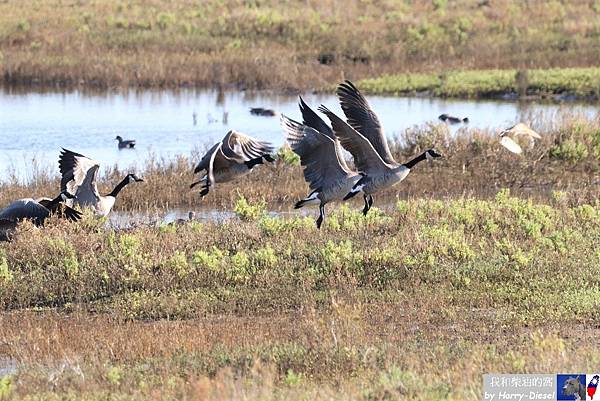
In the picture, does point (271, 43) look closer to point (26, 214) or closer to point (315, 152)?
point (315, 152)

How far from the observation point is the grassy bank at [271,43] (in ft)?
111

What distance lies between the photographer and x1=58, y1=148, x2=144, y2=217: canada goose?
1426 centimetres

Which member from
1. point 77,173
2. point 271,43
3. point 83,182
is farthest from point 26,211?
point 271,43

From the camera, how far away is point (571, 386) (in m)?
7.20

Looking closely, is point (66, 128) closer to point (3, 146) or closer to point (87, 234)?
point (3, 146)

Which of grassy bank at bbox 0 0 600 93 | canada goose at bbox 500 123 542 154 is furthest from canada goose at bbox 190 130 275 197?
grassy bank at bbox 0 0 600 93

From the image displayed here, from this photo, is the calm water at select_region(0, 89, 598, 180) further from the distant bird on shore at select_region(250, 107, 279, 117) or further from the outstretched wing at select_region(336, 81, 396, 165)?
the outstretched wing at select_region(336, 81, 396, 165)

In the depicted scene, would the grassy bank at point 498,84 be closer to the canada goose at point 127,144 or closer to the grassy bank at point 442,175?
the grassy bank at point 442,175

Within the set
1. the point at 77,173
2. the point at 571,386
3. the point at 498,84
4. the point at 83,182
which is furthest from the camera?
the point at 498,84

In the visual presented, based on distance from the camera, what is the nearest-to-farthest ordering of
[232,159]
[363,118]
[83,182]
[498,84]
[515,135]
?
[363,118] < [83,182] < [232,159] < [515,135] < [498,84]

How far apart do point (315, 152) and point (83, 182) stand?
3.12 metres

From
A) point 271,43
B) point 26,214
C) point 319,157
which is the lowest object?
point 26,214

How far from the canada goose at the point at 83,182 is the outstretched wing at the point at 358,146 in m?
3.28

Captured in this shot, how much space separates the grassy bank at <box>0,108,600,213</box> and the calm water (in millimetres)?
2052
